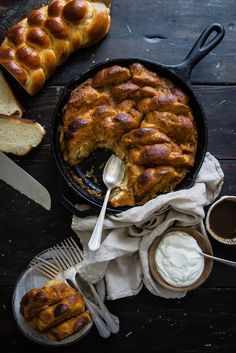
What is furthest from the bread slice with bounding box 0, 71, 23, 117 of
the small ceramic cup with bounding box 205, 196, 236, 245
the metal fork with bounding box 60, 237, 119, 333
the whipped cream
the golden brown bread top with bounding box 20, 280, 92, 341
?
the small ceramic cup with bounding box 205, 196, 236, 245

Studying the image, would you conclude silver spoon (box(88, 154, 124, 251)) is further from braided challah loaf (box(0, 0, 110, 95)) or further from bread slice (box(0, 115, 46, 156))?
braided challah loaf (box(0, 0, 110, 95))

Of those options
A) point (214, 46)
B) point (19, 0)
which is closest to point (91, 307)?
point (214, 46)

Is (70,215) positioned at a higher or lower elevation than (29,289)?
higher

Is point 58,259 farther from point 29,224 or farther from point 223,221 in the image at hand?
point 223,221

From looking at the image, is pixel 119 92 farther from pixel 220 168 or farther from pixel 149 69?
pixel 220 168

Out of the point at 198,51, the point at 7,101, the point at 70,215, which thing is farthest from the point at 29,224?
the point at 198,51

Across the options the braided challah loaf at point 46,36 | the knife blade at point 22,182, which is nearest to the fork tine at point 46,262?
the knife blade at point 22,182
